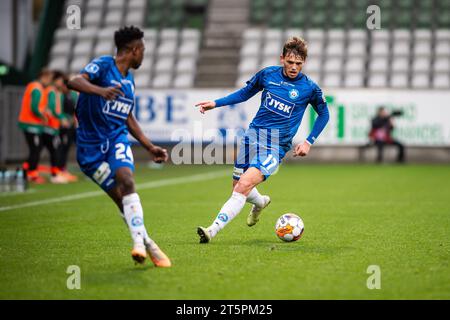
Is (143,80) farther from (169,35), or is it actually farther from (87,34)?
(87,34)

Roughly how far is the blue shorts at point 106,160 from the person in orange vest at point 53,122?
10.6 meters

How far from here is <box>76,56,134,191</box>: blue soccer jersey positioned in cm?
719

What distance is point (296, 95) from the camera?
907 cm

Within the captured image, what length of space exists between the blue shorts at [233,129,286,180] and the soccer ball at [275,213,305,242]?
0.48 metres

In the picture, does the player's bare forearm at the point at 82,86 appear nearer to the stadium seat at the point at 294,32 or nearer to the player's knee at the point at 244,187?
the player's knee at the point at 244,187

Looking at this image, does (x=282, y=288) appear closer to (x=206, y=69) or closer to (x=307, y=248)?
(x=307, y=248)

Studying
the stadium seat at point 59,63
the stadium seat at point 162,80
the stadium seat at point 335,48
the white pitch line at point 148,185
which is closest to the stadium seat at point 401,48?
the stadium seat at point 335,48

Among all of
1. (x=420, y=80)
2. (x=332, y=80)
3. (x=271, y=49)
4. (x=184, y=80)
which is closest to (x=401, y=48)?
(x=420, y=80)

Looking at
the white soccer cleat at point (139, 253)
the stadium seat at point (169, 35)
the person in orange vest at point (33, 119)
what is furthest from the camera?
the stadium seat at point (169, 35)

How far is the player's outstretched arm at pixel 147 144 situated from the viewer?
734cm

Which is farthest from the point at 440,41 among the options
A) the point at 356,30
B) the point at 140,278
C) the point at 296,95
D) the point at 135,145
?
the point at 140,278

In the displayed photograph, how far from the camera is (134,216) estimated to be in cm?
709
